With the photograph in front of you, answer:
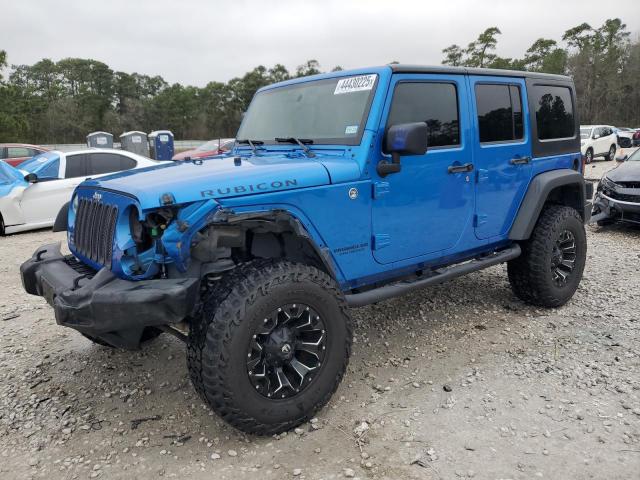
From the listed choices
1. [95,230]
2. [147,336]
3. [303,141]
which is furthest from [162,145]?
[95,230]

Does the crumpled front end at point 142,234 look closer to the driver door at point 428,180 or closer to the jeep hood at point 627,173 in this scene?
the driver door at point 428,180

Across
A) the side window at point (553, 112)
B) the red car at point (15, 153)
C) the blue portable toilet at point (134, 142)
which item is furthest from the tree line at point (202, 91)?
the side window at point (553, 112)

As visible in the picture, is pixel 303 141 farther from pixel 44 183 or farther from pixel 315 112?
pixel 44 183

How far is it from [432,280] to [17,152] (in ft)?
48.8

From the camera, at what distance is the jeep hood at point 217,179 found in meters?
2.54

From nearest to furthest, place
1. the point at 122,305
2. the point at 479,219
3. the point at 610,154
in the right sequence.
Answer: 1. the point at 122,305
2. the point at 479,219
3. the point at 610,154

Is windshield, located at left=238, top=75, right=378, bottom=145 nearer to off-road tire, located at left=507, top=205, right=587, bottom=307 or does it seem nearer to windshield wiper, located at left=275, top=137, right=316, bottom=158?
windshield wiper, located at left=275, top=137, right=316, bottom=158

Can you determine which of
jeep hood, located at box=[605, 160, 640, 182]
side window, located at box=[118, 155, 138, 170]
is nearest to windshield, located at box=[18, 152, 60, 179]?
side window, located at box=[118, 155, 138, 170]

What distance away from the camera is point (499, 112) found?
161 inches

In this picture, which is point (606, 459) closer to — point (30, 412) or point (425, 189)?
point (425, 189)

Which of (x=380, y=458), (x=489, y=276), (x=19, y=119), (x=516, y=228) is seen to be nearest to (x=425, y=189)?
(x=516, y=228)

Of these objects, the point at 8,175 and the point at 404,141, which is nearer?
the point at 404,141

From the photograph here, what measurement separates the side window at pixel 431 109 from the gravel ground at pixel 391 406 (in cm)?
166

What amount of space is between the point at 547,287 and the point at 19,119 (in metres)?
42.8
